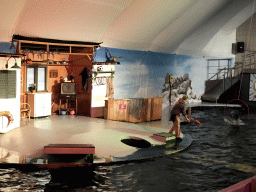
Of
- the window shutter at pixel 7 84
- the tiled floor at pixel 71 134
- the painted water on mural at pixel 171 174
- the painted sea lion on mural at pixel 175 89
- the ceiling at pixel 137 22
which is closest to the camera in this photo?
the painted water on mural at pixel 171 174

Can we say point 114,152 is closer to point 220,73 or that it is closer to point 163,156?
point 163,156

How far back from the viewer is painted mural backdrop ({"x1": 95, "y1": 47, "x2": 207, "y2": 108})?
56.2ft

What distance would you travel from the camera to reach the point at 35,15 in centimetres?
1266

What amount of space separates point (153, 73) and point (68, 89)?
549cm

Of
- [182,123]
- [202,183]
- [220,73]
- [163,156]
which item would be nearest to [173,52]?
[220,73]

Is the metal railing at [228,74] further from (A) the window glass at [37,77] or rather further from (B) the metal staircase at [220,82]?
(A) the window glass at [37,77]

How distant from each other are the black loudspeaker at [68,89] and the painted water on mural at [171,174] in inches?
259

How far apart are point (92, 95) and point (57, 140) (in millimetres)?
5110

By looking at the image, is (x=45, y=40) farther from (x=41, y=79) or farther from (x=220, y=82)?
(x=220, y=82)

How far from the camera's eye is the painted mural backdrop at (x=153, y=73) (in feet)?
56.2

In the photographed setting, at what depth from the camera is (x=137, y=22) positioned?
1622cm

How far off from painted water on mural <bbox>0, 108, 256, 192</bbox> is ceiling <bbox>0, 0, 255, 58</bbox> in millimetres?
6266

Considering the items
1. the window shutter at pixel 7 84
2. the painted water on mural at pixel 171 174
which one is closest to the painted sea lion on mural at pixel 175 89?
the painted water on mural at pixel 171 174

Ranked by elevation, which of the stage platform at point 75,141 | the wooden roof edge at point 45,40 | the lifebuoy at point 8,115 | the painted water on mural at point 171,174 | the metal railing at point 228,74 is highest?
the wooden roof edge at point 45,40
